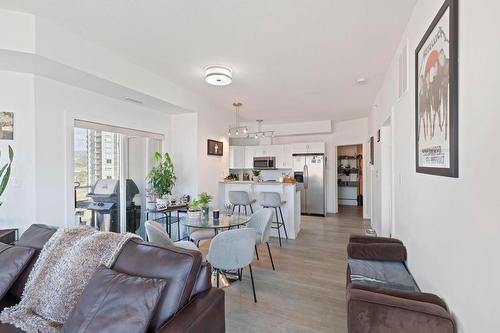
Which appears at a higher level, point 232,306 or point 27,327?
point 27,327

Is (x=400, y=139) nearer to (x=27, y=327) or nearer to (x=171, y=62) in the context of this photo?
(x=171, y=62)

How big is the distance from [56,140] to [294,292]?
10.8ft

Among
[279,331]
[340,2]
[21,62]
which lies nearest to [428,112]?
[340,2]

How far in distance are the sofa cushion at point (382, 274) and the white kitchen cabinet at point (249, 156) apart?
5777 mm

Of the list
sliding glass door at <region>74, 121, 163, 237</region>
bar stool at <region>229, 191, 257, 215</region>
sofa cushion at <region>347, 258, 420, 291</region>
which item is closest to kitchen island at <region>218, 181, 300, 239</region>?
bar stool at <region>229, 191, 257, 215</region>

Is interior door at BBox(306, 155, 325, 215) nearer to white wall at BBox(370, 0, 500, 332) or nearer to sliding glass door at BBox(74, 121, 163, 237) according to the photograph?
sliding glass door at BBox(74, 121, 163, 237)

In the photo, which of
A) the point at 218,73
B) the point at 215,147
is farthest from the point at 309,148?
the point at 218,73

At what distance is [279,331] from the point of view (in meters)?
2.10

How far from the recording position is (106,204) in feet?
12.6

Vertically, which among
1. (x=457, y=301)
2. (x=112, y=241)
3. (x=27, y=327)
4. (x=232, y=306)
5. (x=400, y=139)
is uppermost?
(x=400, y=139)

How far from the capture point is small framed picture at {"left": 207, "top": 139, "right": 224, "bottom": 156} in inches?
202

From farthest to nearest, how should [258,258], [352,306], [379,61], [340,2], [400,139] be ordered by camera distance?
[258,258], [379,61], [400,139], [340,2], [352,306]

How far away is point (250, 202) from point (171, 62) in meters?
2.94

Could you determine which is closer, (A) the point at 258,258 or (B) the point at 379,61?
(B) the point at 379,61
